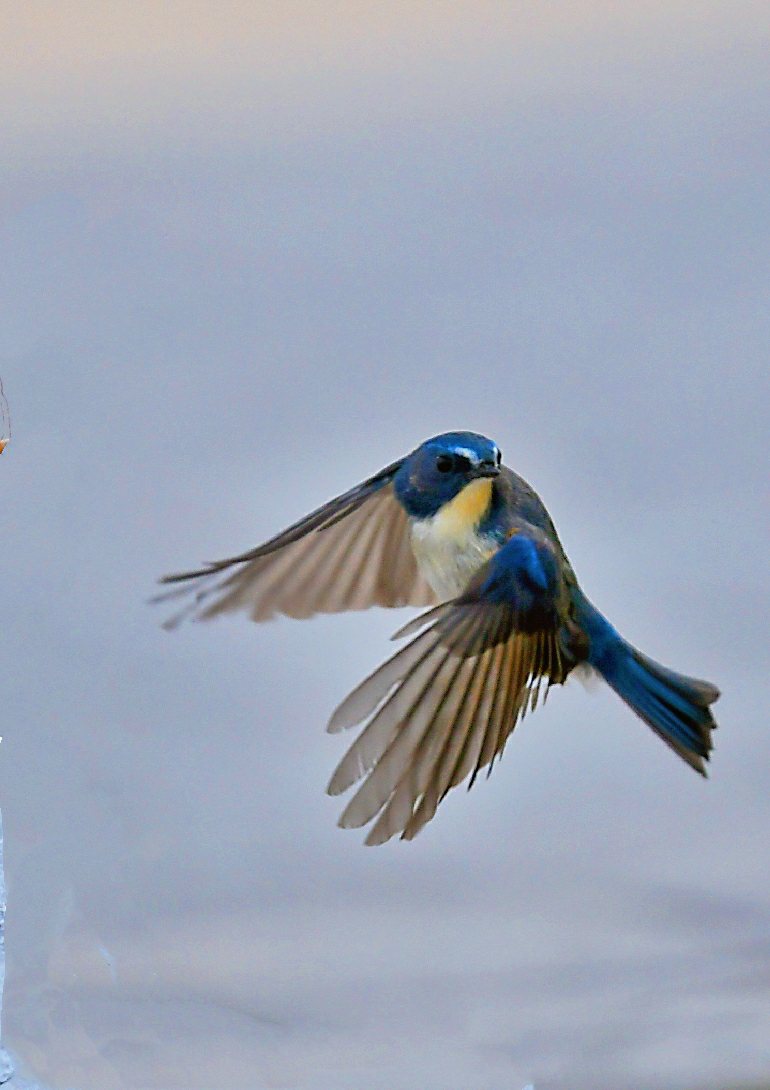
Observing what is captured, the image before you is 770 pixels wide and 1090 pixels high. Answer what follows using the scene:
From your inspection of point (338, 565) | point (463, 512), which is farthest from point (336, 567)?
point (463, 512)

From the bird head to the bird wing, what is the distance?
2.2 inches

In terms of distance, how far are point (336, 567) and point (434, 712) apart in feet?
1.02

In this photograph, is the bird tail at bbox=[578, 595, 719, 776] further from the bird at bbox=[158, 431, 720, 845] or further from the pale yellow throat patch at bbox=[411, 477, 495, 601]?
the pale yellow throat patch at bbox=[411, 477, 495, 601]

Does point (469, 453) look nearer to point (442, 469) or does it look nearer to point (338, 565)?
point (442, 469)

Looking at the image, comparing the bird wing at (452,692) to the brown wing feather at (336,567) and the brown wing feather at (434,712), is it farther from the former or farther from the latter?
the brown wing feather at (336,567)

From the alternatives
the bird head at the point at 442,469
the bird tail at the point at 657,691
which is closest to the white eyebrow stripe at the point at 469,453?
the bird head at the point at 442,469

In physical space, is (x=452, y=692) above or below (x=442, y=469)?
below

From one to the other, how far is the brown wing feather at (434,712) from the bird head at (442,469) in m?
0.09

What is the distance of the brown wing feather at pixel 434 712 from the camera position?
833 mm

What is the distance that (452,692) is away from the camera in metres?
0.92

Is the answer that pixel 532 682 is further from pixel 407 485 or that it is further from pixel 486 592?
pixel 407 485

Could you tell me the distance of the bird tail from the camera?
100cm

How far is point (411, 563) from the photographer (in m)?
1.17

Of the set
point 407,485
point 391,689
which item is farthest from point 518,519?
point 391,689
